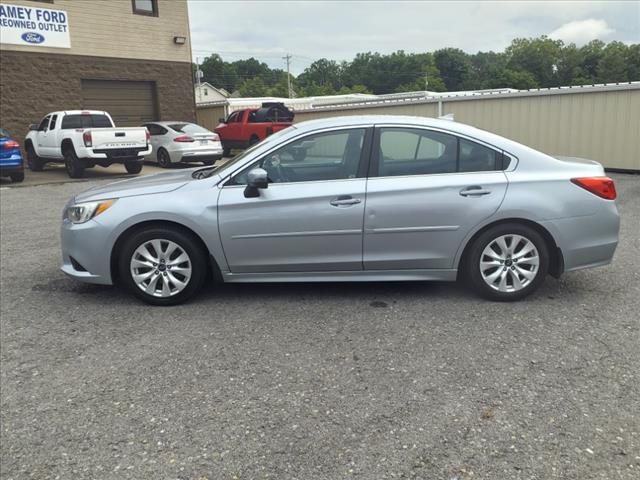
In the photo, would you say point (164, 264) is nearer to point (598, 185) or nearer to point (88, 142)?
point (598, 185)

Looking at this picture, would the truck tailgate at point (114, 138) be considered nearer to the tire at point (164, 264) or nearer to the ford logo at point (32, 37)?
the ford logo at point (32, 37)

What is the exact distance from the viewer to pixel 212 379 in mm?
3424

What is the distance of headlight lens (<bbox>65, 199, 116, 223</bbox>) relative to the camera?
4.64 metres

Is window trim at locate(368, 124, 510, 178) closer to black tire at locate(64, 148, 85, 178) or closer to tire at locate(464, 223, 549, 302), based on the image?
tire at locate(464, 223, 549, 302)

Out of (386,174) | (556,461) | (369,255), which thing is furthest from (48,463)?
(386,174)

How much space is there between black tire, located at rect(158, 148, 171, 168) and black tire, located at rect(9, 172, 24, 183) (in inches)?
170

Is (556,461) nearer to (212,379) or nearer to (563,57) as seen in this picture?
(212,379)

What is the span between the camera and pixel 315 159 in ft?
15.4

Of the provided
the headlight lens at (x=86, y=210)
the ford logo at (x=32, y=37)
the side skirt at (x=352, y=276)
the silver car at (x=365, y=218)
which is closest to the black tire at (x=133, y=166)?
the ford logo at (x=32, y=37)

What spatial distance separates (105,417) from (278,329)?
146 cm

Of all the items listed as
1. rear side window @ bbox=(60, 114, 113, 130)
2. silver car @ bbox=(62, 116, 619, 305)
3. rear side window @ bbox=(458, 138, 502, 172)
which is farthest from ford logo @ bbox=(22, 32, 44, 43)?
rear side window @ bbox=(458, 138, 502, 172)

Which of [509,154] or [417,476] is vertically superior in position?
[509,154]

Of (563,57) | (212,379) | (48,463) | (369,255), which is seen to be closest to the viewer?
(48,463)

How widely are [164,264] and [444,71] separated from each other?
12413 centimetres
